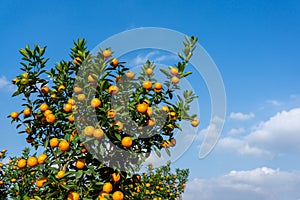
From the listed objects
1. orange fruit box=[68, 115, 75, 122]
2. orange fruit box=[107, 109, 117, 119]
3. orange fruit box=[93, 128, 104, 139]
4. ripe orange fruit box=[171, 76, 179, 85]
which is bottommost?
orange fruit box=[93, 128, 104, 139]

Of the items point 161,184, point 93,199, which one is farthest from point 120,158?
point 161,184

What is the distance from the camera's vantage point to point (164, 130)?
4.20 metres

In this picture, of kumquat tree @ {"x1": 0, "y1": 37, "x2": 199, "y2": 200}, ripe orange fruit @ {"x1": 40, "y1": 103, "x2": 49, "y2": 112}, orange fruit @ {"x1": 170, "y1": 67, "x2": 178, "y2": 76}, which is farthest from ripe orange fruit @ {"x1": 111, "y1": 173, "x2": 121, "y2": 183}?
orange fruit @ {"x1": 170, "y1": 67, "x2": 178, "y2": 76}

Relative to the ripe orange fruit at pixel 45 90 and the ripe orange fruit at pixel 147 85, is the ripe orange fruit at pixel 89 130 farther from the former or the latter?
the ripe orange fruit at pixel 45 90

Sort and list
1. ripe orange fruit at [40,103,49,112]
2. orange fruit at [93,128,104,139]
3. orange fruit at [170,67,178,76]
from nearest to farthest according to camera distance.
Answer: orange fruit at [93,128,104,139] → ripe orange fruit at [40,103,49,112] → orange fruit at [170,67,178,76]

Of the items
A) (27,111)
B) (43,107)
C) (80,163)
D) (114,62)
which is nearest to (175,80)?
(114,62)

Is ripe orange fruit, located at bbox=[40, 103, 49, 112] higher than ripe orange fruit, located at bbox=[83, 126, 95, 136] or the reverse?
higher

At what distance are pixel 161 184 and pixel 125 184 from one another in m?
8.05

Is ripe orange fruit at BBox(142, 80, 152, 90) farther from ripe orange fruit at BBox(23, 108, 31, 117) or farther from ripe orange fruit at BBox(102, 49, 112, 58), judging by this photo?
ripe orange fruit at BBox(23, 108, 31, 117)

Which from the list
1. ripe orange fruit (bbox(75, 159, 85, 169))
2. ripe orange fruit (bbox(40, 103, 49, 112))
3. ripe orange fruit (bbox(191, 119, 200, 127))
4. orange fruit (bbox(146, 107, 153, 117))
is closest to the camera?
ripe orange fruit (bbox(75, 159, 85, 169))

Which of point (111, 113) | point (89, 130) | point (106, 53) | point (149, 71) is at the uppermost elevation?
point (106, 53)

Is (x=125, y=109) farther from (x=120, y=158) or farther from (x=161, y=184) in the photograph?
(x=161, y=184)

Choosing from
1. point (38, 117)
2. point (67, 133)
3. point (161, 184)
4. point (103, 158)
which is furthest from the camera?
point (161, 184)

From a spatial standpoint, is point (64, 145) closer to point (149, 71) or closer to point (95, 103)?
Result: point (95, 103)
